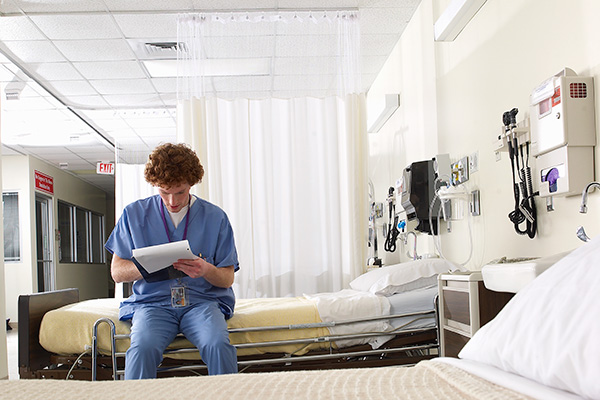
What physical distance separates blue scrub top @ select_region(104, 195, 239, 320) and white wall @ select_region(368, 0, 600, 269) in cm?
135

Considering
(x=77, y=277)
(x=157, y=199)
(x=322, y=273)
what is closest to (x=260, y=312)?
(x=157, y=199)

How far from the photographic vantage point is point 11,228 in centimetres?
908

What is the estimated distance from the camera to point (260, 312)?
2980 millimetres

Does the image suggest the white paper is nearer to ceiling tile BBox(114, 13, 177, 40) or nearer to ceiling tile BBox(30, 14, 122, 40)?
ceiling tile BBox(114, 13, 177, 40)

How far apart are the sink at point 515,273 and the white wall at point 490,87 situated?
0.41m

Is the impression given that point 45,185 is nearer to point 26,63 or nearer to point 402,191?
point 26,63

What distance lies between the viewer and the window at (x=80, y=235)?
10758mm

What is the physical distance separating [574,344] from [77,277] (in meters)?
11.5

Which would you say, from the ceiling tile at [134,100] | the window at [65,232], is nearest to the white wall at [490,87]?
the ceiling tile at [134,100]

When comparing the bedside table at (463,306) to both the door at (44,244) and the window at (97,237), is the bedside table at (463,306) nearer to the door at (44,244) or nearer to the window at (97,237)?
the door at (44,244)

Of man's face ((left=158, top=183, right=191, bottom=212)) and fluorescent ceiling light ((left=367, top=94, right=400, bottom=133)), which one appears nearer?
man's face ((left=158, top=183, right=191, bottom=212))

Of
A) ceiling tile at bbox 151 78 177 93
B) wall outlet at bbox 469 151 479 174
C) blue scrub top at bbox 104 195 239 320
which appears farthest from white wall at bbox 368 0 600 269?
ceiling tile at bbox 151 78 177 93

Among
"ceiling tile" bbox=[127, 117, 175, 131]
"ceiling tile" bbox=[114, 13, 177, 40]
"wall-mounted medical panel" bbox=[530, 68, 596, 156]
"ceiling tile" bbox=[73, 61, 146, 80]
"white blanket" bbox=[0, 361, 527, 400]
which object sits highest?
"ceiling tile" bbox=[114, 13, 177, 40]

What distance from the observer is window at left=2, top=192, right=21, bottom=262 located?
29.7 feet
